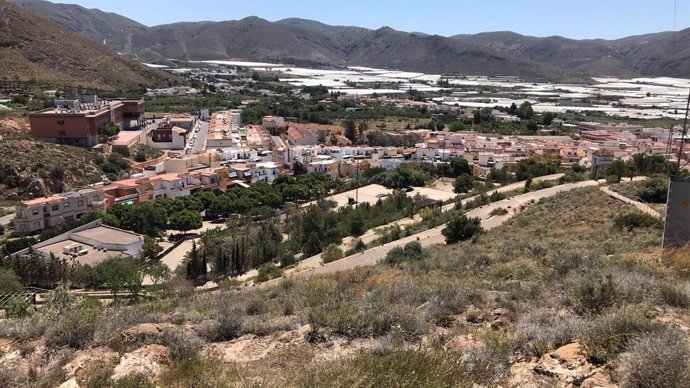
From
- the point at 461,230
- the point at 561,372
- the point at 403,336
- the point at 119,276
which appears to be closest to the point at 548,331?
the point at 561,372

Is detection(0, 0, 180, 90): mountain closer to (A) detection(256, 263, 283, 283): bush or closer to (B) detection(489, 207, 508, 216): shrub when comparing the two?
(A) detection(256, 263, 283, 283): bush

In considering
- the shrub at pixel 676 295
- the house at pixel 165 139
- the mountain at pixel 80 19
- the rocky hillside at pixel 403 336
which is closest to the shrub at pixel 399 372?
the rocky hillside at pixel 403 336

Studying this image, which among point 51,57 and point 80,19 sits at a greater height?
point 80,19

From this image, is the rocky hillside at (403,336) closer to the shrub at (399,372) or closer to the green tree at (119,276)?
the shrub at (399,372)

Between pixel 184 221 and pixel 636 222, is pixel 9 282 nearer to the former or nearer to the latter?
pixel 184 221

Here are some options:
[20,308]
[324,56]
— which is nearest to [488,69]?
[324,56]

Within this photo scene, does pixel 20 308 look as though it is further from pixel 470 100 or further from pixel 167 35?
pixel 167 35

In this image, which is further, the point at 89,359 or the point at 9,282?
the point at 9,282
